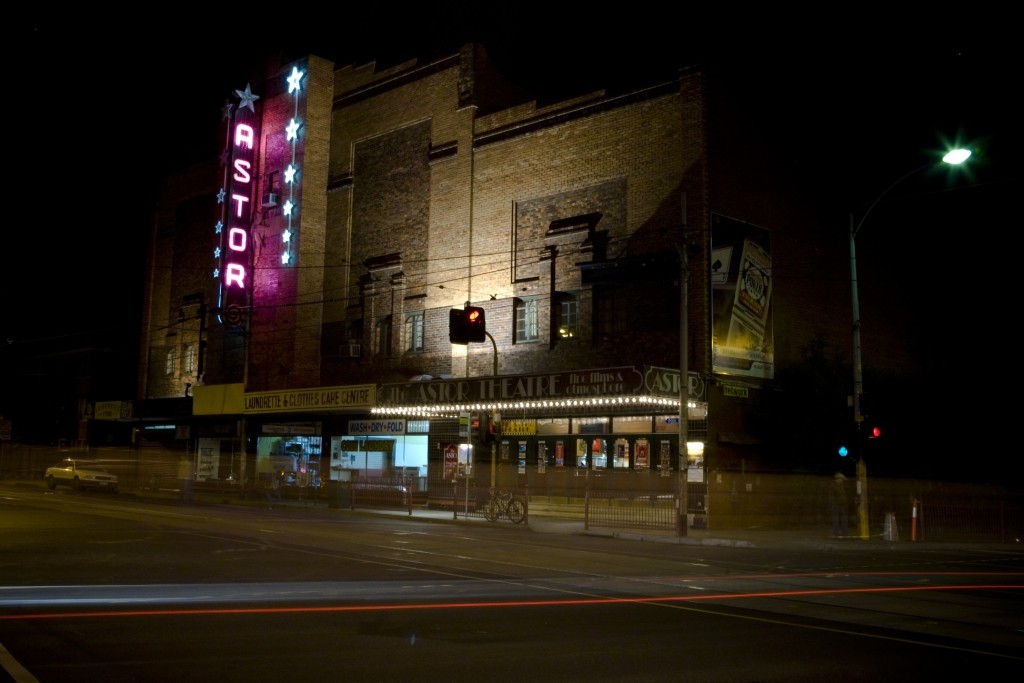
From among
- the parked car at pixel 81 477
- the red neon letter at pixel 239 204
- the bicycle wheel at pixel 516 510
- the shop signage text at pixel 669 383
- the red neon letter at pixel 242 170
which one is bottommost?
the bicycle wheel at pixel 516 510

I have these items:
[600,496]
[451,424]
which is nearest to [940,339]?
[600,496]

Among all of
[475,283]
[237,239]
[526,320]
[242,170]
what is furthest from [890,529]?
[242,170]

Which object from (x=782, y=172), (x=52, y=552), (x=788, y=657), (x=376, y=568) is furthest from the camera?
(x=782, y=172)

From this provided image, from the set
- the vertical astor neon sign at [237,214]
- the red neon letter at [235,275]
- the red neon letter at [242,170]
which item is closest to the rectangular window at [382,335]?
the vertical astor neon sign at [237,214]

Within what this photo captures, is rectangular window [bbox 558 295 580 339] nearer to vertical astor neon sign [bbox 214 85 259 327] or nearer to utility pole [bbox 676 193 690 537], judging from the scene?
utility pole [bbox 676 193 690 537]

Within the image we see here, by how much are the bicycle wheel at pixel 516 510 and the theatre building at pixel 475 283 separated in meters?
2.07

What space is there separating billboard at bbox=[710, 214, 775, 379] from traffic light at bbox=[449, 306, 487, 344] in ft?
23.4

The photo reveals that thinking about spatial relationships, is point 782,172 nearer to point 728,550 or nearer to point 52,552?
point 728,550

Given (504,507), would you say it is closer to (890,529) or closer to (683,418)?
(683,418)

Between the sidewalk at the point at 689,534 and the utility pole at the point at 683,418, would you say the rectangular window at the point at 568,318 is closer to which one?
the sidewalk at the point at 689,534

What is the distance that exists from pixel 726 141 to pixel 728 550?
43.3ft

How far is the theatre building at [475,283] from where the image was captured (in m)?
27.6

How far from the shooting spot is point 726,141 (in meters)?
28.4

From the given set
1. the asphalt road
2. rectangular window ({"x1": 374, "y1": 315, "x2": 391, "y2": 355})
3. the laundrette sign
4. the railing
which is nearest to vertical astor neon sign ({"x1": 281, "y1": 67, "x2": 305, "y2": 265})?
rectangular window ({"x1": 374, "y1": 315, "x2": 391, "y2": 355})
